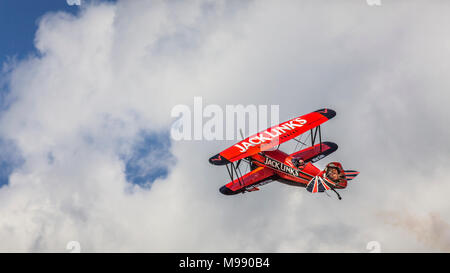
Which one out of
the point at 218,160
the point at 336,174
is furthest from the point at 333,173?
the point at 218,160

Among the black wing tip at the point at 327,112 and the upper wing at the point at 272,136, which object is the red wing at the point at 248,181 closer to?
the upper wing at the point at 272,136

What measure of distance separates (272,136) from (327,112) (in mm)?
4745

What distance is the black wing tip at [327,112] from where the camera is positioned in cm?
4026

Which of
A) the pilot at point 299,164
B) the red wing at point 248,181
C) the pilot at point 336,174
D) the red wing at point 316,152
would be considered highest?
the red wing at point 316,152

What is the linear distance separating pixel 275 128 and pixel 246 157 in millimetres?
3112

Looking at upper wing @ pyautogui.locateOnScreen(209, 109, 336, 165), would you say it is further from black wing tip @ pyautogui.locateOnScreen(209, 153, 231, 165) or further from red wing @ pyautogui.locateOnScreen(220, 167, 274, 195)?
red wing @ pyautogui.locateOnScreen(220, 167, 274, 195)

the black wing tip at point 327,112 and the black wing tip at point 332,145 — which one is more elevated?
the black wing tip at point 327,112

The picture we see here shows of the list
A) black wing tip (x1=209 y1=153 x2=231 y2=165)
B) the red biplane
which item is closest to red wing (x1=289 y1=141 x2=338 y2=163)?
the red biplane

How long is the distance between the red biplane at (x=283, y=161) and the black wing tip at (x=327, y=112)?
11 centimetres

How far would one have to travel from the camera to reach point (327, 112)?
4066cm

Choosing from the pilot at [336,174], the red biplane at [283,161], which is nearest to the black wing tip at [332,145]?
the red biplane at [283,161]

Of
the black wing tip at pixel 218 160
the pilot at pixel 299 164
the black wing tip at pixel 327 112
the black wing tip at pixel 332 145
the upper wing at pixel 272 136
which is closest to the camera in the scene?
the black wing tip at pixel 218 160

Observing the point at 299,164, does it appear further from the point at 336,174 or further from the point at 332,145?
the point at 332,145
